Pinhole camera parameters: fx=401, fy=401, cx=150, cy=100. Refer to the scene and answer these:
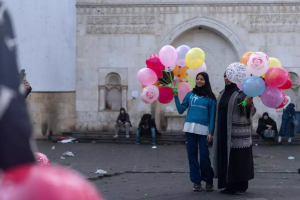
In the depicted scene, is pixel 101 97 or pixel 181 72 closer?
pixel 181 72

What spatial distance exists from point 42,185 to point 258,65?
4.85 m

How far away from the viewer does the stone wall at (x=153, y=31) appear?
1556 cm

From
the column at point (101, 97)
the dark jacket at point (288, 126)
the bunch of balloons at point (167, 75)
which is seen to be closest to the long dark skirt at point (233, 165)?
the bunch of balloons at point (167, 75)

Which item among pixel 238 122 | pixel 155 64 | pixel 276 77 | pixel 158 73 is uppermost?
pixel 155 64

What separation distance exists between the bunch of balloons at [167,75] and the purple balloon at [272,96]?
131 cm

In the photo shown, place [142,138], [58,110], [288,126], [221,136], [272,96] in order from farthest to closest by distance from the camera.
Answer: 1. [58,110]
2. [142,138]
3. [288,126]
4. [221,136]
5. [272,96]

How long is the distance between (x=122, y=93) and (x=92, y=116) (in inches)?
58.0

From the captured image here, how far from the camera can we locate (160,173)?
7797mm

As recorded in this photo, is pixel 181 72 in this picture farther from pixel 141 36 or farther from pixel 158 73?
pixel 141 36

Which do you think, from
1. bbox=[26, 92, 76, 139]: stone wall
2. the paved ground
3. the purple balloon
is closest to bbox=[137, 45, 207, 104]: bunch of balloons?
the purple balloon

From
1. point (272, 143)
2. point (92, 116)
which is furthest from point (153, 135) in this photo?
point (272, 143)

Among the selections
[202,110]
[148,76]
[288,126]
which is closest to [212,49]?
[288,126]

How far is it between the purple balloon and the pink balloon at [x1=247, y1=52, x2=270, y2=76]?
26 cm

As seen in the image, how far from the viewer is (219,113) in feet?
19.3
